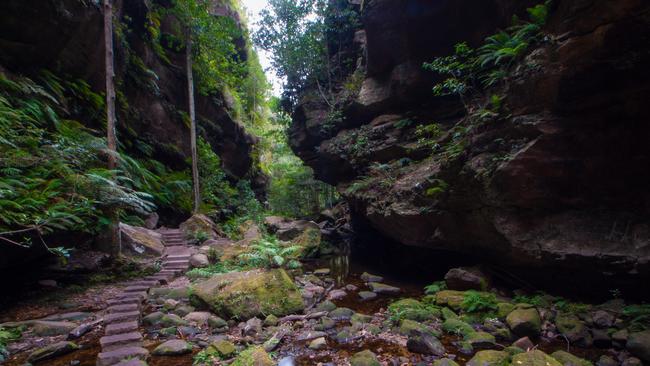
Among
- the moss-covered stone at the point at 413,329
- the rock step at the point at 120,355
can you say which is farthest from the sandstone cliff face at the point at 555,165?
the rock step at the point at 120,355

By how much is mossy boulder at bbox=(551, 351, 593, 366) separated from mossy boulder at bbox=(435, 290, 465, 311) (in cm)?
216

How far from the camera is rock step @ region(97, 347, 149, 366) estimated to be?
3963 mm

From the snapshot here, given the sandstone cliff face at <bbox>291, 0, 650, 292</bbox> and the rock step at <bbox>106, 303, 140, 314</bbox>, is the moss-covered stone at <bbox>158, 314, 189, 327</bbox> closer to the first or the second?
the rock step at <bbox>106, 303, 140, 314</bbox>

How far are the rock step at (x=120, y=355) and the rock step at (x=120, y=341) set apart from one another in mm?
147

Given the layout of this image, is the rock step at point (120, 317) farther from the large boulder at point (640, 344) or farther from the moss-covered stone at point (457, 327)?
the large boulder at point (640, 344)

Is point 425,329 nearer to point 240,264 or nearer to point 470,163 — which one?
point 470,163

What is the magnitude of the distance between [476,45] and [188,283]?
1170cm

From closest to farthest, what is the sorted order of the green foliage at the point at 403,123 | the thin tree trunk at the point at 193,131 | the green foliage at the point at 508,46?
the green foliage at the point at 508,46 → the green foliage at the point at 403,123 → the thin tree trunk at the point at 193,131

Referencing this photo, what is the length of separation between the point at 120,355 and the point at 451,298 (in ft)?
21.1

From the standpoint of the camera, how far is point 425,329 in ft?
17.8

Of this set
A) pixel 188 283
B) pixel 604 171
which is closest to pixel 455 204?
pixel 604 171

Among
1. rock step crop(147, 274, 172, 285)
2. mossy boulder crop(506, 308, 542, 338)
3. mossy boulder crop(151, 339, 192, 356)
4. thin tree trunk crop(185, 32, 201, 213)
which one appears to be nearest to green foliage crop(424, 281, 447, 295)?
mossy boulder crop(506, 308, 542, 338)

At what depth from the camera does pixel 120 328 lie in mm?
4824

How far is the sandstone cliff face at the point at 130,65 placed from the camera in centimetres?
729
